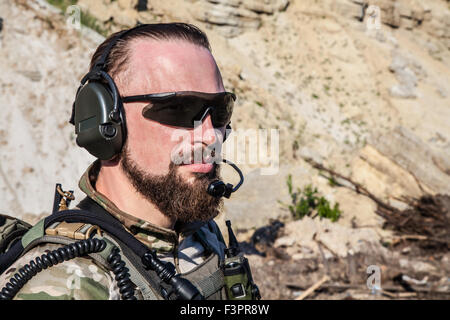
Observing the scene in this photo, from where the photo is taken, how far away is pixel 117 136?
1688mm

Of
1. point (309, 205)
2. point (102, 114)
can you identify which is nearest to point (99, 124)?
point (102, 114)

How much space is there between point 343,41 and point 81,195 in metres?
9.83

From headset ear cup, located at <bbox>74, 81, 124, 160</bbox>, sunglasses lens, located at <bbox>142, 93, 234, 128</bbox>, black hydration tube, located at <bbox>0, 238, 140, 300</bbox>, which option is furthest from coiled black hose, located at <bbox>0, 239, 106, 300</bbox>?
sunglasses lens, located at <bbox>142, 93, 234, 128</bbox>

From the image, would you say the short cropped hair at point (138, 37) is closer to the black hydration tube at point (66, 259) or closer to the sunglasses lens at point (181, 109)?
the sunglasses lens at point (181, 109)

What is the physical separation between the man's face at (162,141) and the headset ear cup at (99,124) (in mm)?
55

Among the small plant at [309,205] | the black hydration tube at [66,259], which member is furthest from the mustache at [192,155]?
the small plant at [309,205]

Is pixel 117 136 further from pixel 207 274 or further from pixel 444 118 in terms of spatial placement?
pixel 444 118

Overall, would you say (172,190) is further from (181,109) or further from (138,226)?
(181,109)

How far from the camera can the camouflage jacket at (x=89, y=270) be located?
127 centimetres

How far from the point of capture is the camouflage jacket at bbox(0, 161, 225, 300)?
4.17 ft

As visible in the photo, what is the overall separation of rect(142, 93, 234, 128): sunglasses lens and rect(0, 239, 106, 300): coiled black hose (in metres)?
0.54

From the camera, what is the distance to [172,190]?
5.64 ft

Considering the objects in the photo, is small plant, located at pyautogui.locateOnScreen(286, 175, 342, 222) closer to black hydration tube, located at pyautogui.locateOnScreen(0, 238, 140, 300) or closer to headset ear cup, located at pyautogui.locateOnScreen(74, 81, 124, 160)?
headset ear cup, located at pyautogui.locateOnScreen(74, 81, 124, 160)

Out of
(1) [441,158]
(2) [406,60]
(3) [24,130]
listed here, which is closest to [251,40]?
(2) [406,60]
